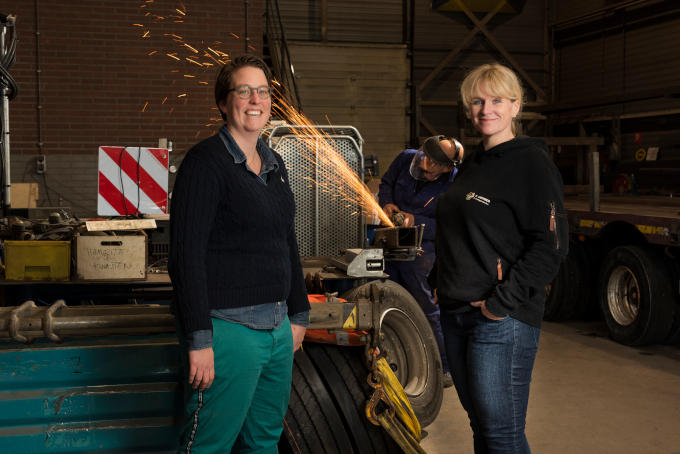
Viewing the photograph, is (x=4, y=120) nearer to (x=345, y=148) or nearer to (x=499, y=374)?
(x=345, y=148)

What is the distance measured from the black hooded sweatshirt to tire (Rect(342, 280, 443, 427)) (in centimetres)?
223

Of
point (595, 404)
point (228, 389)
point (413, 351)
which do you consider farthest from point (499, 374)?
point (595, 404)

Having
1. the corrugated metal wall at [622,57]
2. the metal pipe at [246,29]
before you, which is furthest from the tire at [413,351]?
the corrugated metal wall at [622,57]

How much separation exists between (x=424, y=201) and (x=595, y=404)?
2034 mm

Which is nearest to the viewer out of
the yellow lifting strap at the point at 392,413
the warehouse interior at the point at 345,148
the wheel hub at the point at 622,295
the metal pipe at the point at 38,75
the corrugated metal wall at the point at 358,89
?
the warehouse interior at the point at 345,148

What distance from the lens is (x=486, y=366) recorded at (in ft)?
8.15

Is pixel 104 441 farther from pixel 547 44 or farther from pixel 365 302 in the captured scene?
pixel 547 44

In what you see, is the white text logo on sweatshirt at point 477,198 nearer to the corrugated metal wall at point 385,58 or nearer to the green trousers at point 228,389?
the green trousers at point 228,389

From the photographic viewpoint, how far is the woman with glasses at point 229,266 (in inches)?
87.0

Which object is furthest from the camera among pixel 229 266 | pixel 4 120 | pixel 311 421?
pixel 4 120

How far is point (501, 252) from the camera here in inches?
98.3

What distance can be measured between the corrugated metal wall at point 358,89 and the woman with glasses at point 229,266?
42.8 feet

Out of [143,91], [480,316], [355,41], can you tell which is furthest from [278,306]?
[355,41]

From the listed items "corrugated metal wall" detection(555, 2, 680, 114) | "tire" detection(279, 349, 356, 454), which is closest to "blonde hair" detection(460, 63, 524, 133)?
"tire" detection(279, 349, 356, 454)
